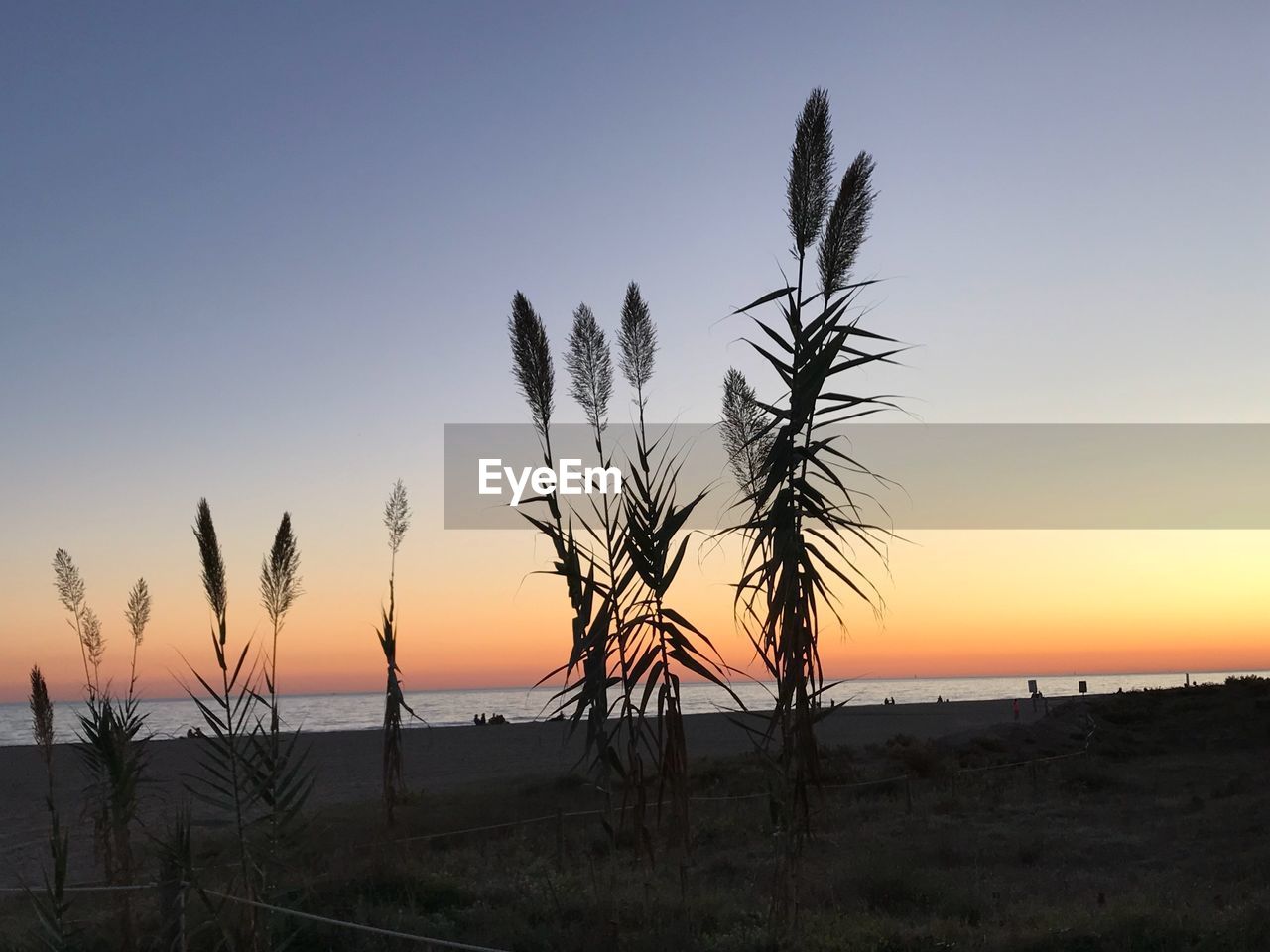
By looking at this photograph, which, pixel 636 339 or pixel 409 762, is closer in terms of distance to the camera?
pixel 636 339

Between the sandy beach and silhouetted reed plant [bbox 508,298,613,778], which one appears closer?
silhouetted reed plant [bbox 508,298,613,778]

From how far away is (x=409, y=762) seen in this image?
37094mm

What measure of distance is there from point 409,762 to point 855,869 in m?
28.7

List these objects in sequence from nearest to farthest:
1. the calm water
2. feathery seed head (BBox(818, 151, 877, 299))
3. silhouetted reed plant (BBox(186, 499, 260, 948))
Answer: silhouetted reed plant (BBox(186, 499, 260, 948)), feathery seed head (BBox(818, 151, 877, 299)), the calm water

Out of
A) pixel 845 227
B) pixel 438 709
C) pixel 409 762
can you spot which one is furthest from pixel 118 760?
pixel 438 709

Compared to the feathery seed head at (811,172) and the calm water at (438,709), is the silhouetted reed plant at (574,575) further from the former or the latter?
the calm water at (438,709)

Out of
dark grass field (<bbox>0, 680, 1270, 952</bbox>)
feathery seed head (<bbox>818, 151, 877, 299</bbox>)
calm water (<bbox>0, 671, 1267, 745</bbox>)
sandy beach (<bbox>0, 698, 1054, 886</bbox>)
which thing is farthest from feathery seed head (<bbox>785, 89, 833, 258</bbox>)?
calm water (<bbox>0, 671, 1267, 745</bbox>)

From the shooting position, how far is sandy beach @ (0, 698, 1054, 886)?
69.4 ft

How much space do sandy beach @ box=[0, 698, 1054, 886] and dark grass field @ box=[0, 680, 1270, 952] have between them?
222 centimetres

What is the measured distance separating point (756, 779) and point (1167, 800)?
8.31m

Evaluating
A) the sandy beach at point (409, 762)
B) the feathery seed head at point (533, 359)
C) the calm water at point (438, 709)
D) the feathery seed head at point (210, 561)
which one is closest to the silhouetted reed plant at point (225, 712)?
the feathery seed head at point (210, 561)

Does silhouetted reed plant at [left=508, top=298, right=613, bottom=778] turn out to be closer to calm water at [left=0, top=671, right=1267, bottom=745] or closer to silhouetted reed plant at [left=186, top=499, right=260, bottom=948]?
silhouetted reed plant at [left=186, top=499, right=260, bottom=948]

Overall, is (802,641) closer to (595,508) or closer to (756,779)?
(595,508)

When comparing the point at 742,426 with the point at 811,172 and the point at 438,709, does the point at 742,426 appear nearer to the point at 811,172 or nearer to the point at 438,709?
the point at 811,172
